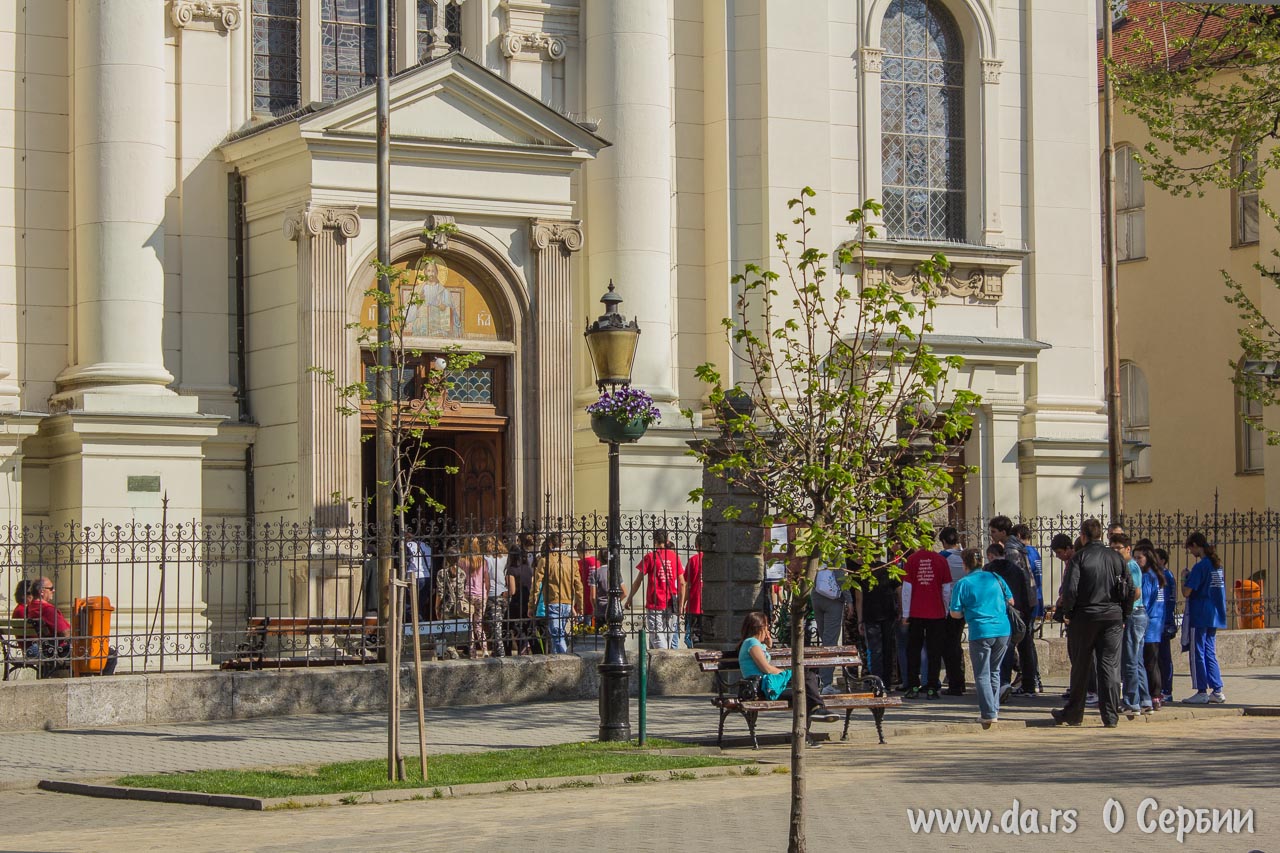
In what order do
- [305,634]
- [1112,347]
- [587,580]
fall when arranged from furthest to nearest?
[1112,347] → [587,580] → [305,634]

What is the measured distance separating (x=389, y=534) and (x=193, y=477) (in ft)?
20.8

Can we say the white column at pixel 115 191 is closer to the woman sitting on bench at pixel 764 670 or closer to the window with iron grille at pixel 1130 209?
the woman sitting on bench at pixel 764 670

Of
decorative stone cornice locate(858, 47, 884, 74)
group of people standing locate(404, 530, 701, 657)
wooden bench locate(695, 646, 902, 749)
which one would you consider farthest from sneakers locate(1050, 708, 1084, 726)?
decorative stone cornice locate(858, 47, 884, 74)

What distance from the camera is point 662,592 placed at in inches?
939

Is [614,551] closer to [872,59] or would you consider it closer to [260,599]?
[260,599]

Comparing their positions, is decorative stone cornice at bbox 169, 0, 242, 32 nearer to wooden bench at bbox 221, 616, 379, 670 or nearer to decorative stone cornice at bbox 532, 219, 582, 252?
decorative stone cornice at bbox 532, 219, 582, 252

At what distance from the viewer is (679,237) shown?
30.6 meters

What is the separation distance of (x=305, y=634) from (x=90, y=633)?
2.28m

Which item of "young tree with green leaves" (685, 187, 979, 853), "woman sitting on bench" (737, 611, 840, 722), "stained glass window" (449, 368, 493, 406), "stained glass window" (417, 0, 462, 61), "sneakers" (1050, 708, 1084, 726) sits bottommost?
"sneakers" (1050, 708, 1084, 726)

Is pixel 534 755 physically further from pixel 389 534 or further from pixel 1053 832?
pixel 1053 832

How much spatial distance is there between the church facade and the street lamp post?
Answer: 17.0 ft

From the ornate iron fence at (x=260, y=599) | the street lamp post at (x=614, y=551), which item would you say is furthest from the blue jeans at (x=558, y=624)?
the street lamp post at (x=614, y=551)

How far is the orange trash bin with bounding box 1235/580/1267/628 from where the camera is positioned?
2897 centimetres

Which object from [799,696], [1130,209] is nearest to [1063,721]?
[799,696]
